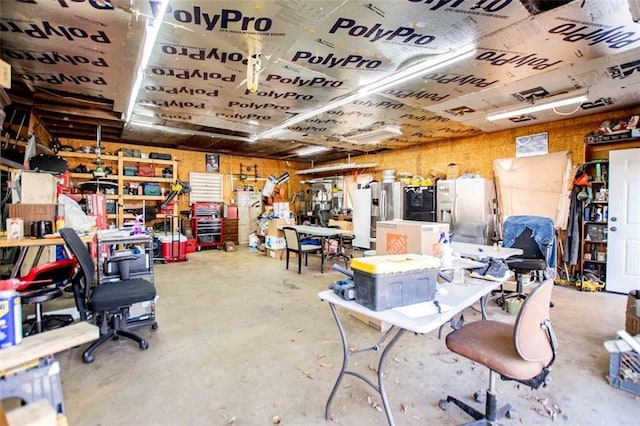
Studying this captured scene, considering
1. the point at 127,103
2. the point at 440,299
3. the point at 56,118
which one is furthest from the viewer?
the point at 56,118

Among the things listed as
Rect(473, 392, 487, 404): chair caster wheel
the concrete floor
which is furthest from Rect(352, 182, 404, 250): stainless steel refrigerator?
Rect(473, 392, 487, 404): chair caster wheel

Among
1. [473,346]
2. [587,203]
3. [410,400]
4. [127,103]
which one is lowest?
[410,400]

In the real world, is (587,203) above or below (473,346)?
above

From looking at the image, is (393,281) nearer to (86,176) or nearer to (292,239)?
(292,239)

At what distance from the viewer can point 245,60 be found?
9.98 ft

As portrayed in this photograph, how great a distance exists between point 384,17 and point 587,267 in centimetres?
512

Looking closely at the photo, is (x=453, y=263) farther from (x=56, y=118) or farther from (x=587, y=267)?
(x=56, y=118)

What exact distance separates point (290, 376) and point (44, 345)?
5.18 feet

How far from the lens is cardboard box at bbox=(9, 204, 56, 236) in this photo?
2842 mm

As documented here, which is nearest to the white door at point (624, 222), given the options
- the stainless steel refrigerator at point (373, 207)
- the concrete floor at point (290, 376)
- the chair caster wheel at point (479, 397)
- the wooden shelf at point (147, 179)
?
the concrete floor at point (290, 376)

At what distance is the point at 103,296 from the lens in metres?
2.43

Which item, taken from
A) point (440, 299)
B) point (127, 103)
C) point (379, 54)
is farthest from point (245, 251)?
point (440, 299)

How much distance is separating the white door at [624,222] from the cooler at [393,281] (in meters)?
4.48

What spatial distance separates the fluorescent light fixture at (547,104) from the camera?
3.88 metres
